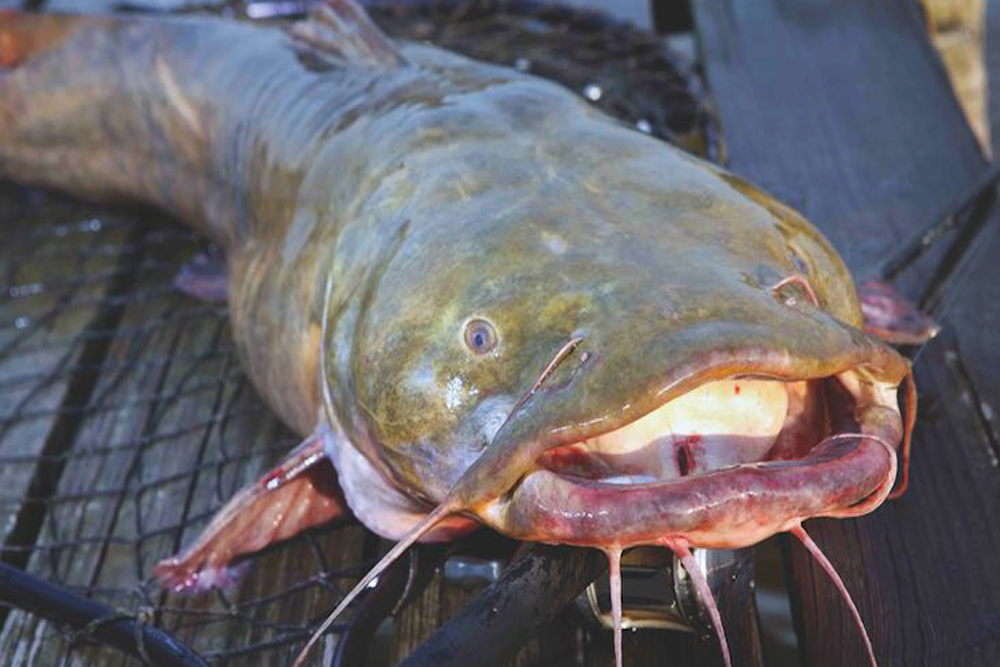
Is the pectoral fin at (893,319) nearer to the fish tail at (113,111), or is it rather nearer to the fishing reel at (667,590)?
the fishing reel at (667,590)

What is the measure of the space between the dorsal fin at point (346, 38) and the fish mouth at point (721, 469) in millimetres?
1094

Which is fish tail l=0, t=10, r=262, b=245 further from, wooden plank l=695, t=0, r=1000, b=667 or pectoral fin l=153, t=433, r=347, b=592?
wooden plank l=695, t=0, r=1000, b=667

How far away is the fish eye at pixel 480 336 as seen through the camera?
1.40m

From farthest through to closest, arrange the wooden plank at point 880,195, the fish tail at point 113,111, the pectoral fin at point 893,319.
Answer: the fish tail at point 113,111, the pectoral fin at point 893,319, the wooden plank at point 880,195

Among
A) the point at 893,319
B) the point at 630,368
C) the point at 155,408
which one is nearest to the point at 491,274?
the point at 630,368

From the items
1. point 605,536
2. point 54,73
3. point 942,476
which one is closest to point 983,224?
point 942,476

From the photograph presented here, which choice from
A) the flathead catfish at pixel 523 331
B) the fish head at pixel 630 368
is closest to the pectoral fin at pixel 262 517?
the flathead catfish at pixel 523 331

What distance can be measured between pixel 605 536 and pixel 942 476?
81cm

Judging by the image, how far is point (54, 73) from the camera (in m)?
3.01

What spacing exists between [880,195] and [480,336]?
4.63ft

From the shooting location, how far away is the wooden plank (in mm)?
1581

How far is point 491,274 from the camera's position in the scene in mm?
1463

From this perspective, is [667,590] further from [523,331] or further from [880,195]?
[880,195]

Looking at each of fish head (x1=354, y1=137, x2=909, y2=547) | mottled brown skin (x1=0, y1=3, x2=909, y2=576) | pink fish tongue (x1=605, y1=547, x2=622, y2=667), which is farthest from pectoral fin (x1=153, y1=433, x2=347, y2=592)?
pink fish tongue (x1=605, y1=547, x2=622, y2=667)
